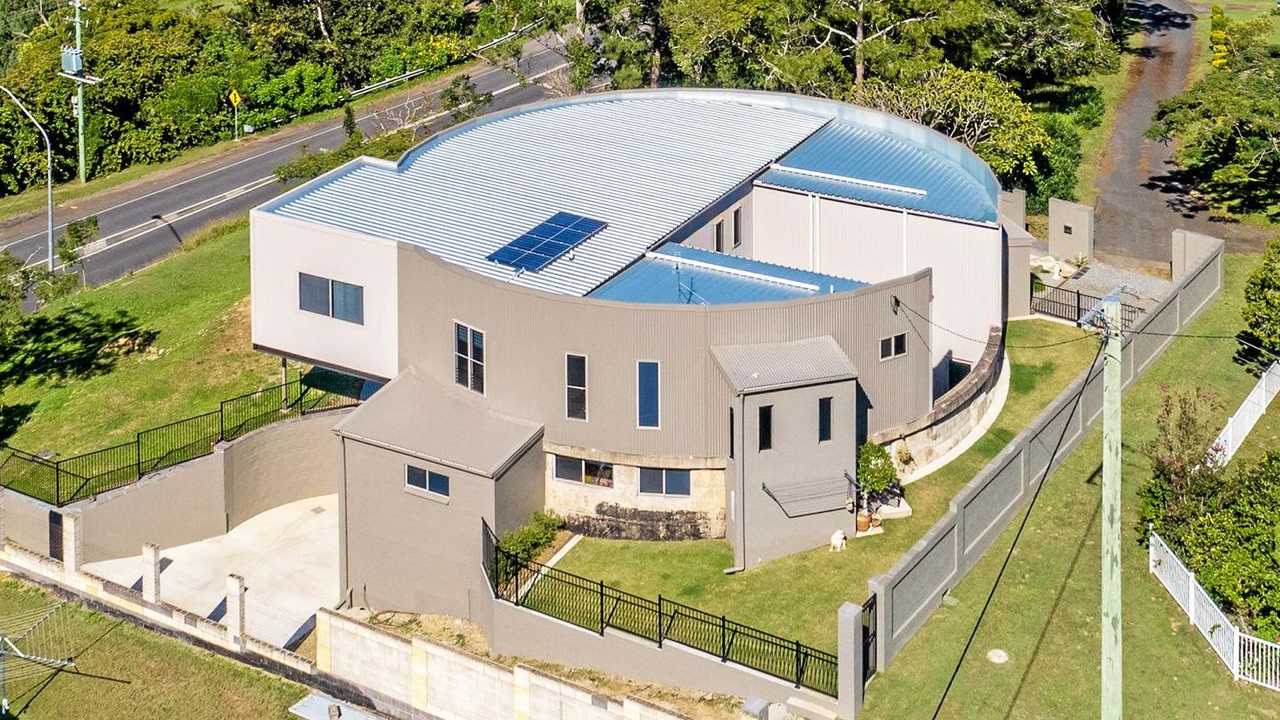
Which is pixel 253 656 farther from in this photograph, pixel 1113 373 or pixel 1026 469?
pixel 1113 373

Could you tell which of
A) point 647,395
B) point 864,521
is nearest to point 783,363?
point 647,395

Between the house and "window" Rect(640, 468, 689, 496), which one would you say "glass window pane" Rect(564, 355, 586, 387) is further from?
"window" Rect(640, 468, 689, 496)

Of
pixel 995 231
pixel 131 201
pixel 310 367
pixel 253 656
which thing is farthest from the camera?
pixel 131 201

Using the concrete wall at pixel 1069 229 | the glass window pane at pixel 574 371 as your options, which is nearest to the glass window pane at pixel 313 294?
the glass window pane at pixel 574 371

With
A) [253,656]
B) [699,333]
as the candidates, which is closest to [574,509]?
[699,333]

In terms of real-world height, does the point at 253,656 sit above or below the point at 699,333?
below
